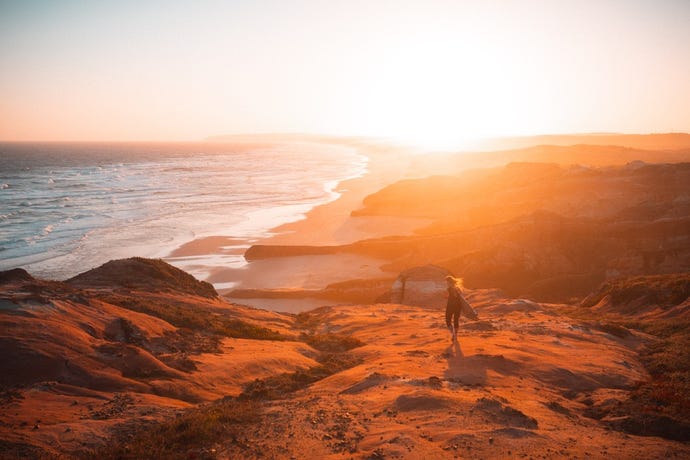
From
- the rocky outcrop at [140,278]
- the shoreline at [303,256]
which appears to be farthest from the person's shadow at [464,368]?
the shoreline at [303,256]

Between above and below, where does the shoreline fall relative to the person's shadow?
below

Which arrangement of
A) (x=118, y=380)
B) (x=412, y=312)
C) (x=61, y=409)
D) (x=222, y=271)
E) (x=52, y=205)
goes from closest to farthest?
(x=61, y=409) < (x=118, y=380) < (x=412, y=312) < (x=222, y=271) < (x=52, y=205)

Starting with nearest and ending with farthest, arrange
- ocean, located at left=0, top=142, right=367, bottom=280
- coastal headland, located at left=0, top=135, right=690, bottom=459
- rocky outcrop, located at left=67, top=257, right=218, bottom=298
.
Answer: coastal headland, located at left=0, top=135, right=690, bottom=459 → rocky outcrop, located at left=67, top=257, right=218, bottom=298 → ocean, located at left=0, top=142, right=367, bottom=280

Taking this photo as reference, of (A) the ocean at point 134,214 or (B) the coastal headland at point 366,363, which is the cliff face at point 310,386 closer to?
(B) the coastal headland at point 366,363

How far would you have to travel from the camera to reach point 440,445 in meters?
8.18

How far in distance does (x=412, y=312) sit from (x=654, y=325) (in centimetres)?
981

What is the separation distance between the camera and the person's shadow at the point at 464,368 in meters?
11.6

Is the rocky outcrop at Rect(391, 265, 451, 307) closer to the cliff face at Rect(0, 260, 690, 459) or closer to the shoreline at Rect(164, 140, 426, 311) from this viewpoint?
the shoreline at Rect(164, 140, 426, 311)

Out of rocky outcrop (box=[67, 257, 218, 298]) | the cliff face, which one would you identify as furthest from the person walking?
rocky outcrop (box=[67, 257, 218, 298])

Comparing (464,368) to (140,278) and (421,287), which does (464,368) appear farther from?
(140,278)

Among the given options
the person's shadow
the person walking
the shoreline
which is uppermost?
the person walking

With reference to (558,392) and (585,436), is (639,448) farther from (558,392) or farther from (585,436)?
(558,392)

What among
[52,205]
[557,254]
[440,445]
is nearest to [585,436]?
[440,445]

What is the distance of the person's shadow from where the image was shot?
11.6m
